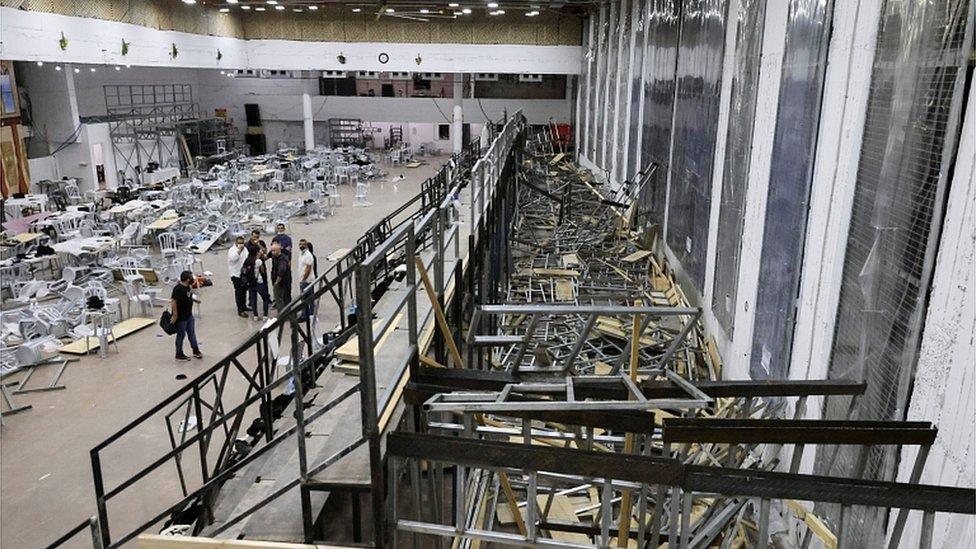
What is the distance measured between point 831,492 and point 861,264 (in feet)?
6.85

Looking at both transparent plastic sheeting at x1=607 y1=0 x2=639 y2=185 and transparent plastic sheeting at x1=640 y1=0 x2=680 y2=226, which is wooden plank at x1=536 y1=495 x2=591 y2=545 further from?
transparent plastic sheeting at x1=607 y1=0 x2=639 y2=185

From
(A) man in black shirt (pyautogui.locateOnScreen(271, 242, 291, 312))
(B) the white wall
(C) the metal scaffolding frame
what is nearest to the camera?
(A) man in black shirt (pyautogui.locateOnScreen(271, 242, 291, 312))

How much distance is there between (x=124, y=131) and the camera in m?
29.4

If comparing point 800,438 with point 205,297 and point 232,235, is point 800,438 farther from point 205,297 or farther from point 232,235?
point 232,235

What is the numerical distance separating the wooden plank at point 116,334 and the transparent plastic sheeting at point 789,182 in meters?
10.4

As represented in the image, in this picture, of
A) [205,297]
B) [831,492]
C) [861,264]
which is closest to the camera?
[831,492]

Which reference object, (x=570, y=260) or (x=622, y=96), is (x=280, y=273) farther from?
(x=622, y=96)

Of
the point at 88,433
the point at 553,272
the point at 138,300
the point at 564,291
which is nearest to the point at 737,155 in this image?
the point at 564,291

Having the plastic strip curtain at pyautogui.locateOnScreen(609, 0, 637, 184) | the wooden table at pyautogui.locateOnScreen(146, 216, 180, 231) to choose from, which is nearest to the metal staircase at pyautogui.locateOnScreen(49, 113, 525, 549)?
the plastic strip curtain at pyautogui.locateOnScreen(609, 0, 637, 184)

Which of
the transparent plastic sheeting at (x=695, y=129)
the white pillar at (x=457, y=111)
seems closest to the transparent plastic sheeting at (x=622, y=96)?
the transparent plastic sheeting at (x=695, y=129)

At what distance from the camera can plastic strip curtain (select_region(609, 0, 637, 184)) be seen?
18797mm

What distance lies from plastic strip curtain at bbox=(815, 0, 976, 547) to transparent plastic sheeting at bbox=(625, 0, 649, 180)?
39.2 feet

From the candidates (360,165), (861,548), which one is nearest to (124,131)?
(360,165)

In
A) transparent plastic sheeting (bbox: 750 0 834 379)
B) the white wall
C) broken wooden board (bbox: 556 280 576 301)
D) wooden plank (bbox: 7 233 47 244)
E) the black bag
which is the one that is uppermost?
the white wall
